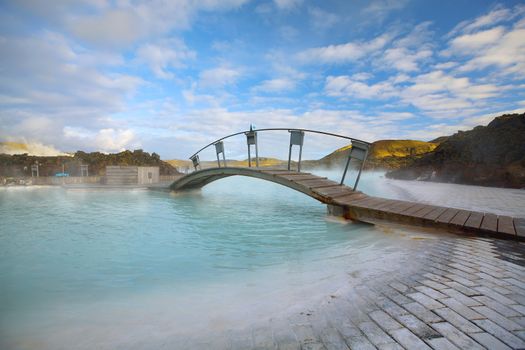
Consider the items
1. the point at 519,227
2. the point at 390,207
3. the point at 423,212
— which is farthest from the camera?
the point at 390,207

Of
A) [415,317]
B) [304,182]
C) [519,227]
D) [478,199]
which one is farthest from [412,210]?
[478,199]

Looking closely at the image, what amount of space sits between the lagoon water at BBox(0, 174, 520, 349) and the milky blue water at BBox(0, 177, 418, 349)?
0.01m

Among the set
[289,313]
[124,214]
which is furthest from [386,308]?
[124,214]

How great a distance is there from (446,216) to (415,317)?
422 centimetres

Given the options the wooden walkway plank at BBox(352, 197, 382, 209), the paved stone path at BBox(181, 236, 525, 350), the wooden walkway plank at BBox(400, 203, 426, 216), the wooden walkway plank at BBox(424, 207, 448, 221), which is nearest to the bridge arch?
the wooden walkway plank at BBox(352, 197, 382, 209)

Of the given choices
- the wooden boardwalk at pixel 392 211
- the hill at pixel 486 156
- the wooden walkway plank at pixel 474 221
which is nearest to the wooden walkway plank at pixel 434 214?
the wooden boardwalk at pixel 392 211

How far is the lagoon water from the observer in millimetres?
2148

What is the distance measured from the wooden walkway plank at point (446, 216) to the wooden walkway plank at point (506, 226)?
2.32 feet

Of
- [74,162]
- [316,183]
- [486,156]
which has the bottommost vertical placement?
[316,183]

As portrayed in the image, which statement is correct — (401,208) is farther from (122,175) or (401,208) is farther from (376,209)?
(122,175)

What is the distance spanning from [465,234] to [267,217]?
5094 mm

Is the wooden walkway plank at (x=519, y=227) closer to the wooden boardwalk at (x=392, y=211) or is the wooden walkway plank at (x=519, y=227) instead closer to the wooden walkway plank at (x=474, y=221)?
the wooden boardwalk at (x=392, y=211)

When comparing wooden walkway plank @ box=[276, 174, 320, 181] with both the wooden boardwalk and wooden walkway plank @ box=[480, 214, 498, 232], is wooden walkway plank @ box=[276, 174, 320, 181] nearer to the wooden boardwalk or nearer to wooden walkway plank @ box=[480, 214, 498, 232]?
the wooden boardwalk

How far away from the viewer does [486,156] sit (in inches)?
696
